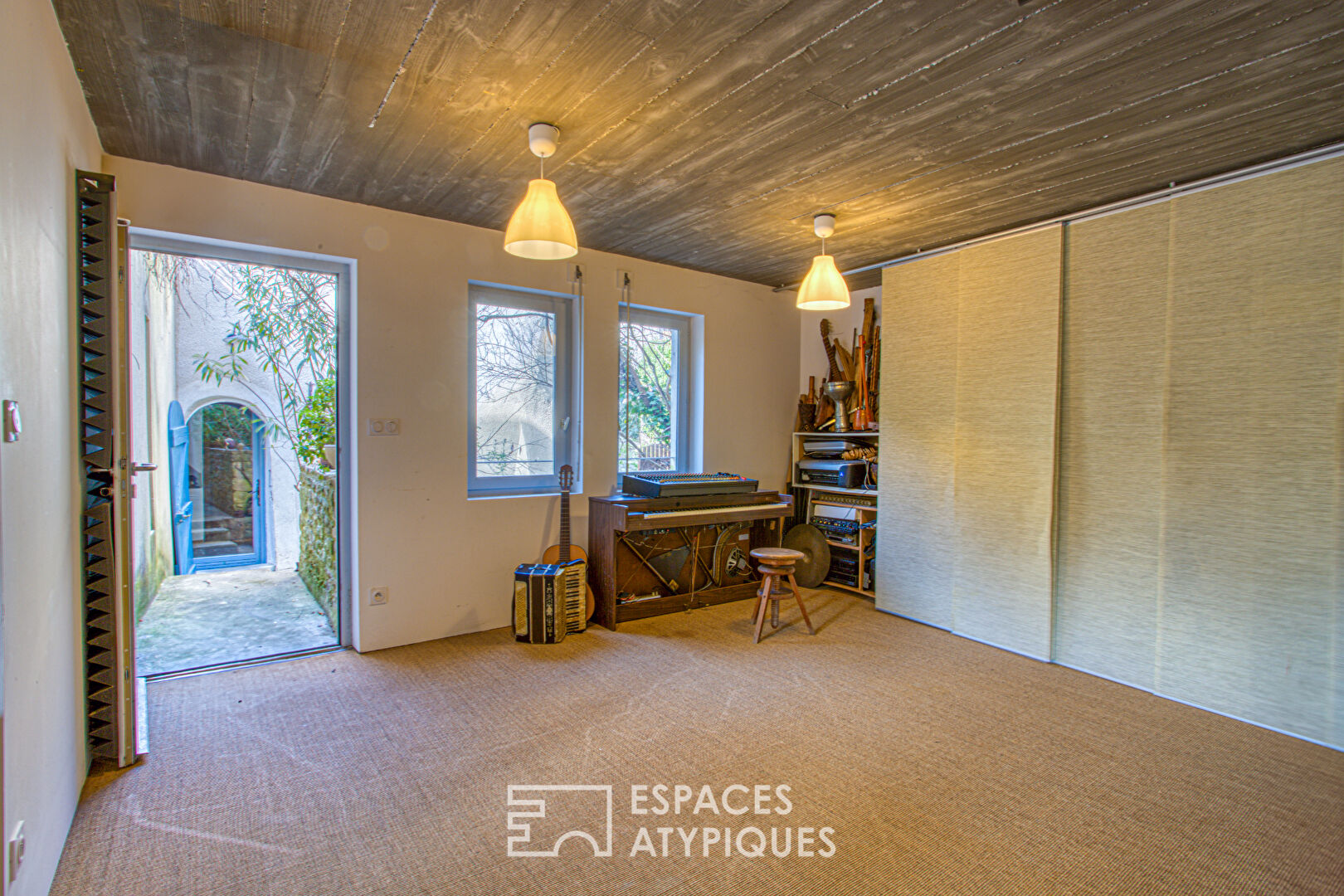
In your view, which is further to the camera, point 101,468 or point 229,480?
point 229,480

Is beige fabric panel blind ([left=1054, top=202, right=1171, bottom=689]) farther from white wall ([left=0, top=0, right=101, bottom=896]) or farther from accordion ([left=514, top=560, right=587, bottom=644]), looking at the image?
white wall ([left=0, top=0, right=101, bottom=896])

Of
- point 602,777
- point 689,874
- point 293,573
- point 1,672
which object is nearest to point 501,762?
point 602,777

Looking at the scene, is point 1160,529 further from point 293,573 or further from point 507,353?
point 293,573

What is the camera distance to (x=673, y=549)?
4.35 m

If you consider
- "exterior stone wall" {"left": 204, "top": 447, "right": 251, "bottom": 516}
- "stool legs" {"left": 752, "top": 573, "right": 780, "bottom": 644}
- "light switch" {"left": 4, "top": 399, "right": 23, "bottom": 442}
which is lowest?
"stool legs" {"left": 752, "top": 573, "right": 780, "bottom": 644}

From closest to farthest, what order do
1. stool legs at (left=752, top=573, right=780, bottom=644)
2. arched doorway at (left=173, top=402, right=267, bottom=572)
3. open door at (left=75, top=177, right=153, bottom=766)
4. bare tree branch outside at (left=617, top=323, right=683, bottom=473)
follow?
open door at (left=75, top=177, right=153, bottom=766), stool legs at (left=752, top=573, right=780, bottom=644), bare tree branch outside at (left=617, top=323, right=683, bottom=473), arched doorway at (left=173, top=402, right=267, bottom=572)

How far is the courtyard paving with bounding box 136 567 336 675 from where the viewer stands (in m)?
3.42

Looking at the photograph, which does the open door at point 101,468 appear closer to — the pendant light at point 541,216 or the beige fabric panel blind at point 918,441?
the pendant light at point 541,216

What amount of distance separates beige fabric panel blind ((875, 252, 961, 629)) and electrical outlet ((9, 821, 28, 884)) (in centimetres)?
399

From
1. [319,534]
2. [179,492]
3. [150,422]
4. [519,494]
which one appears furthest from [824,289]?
[179,492]

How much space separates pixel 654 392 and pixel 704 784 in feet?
9.83

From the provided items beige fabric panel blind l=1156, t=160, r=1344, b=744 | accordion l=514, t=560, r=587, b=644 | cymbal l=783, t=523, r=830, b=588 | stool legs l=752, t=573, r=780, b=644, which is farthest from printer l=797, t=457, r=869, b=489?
accordion l=514, t=560, r=587, b=644

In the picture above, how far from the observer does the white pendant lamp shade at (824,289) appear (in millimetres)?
3326

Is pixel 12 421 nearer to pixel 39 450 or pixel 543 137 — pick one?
pixel 39 450
